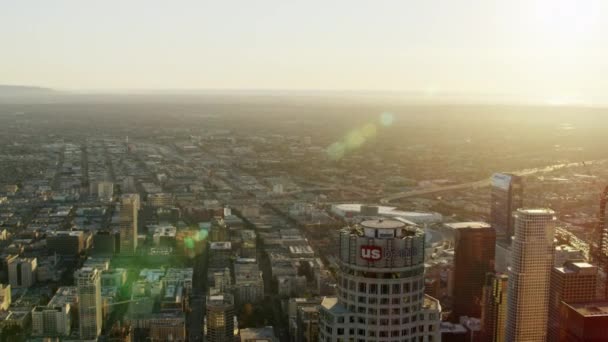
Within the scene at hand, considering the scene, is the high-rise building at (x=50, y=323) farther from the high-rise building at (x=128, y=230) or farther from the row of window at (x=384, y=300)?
the row of window at (x=384, y=300)

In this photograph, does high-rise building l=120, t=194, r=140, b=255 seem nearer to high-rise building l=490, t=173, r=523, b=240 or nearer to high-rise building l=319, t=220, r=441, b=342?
high-rise building l=490, t=173, r=523, b=240

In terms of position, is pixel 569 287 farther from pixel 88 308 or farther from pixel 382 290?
pixel 88 308

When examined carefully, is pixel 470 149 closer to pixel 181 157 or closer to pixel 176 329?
pixel 181 157

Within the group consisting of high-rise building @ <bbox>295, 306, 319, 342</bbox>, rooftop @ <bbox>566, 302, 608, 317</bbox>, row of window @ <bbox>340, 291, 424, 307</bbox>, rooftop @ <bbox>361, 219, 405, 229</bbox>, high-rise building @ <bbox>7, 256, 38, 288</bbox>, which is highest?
rooftop @ <bbox>361, 219, 405, 229</bbox>

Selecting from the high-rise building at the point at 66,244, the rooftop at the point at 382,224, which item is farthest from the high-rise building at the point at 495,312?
the high-rise building at the point at 66,244

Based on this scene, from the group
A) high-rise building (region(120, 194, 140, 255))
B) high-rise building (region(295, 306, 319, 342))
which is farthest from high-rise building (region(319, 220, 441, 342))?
high-rise building (region(120, 194, 140, 255))

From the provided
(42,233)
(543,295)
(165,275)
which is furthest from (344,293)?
(42,233)
